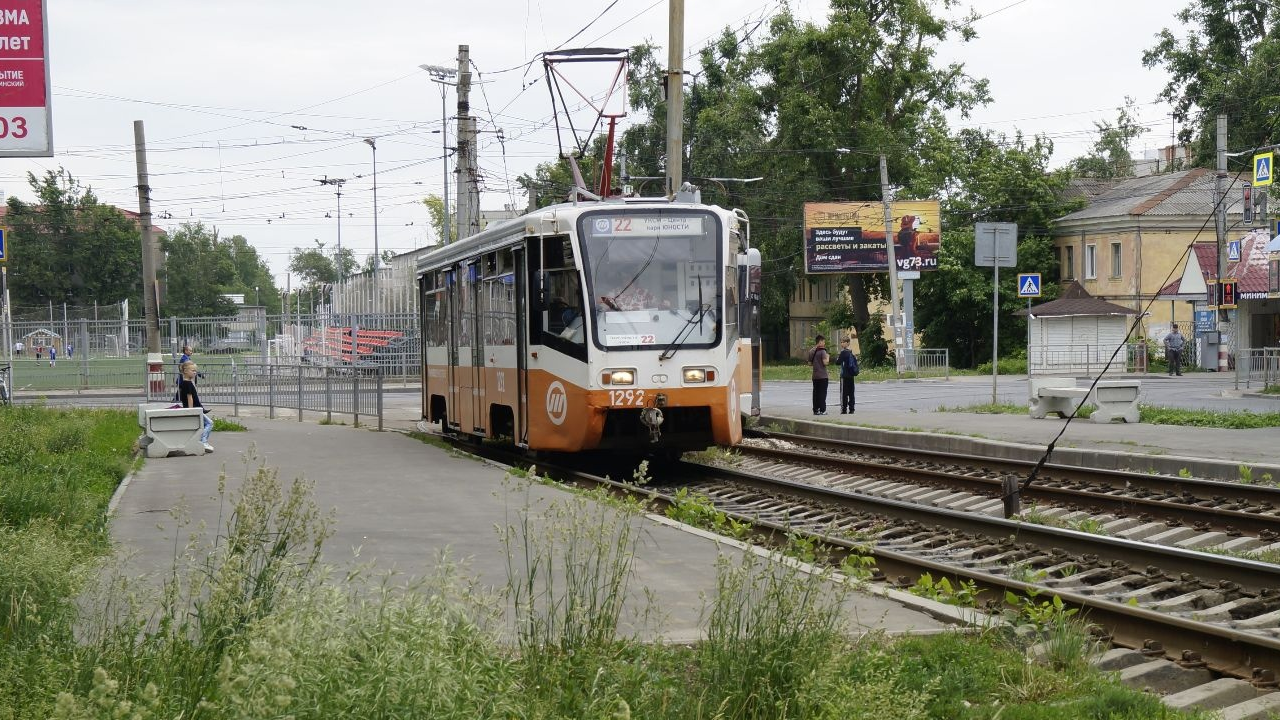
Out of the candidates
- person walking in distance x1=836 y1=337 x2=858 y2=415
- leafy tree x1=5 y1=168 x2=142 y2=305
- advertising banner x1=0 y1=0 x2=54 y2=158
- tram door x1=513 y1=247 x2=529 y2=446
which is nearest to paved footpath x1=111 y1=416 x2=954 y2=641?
tram door x1=513 y1=247 x2=529 y2=446

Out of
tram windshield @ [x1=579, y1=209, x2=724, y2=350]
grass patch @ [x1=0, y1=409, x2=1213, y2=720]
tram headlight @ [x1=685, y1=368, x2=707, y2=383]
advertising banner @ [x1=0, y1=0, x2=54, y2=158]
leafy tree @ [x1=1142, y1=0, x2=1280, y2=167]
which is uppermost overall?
leafy tree @ [x1=1142, y1=0, x2=1280, y2=167]

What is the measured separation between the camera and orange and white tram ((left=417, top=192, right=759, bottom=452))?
14.6 metres

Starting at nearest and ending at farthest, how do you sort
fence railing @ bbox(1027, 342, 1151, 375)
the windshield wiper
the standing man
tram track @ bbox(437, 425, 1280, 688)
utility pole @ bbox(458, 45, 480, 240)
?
1. tram track @ bbox(437, 425, 1280, 688)
2. the windshield wiper
3. utility pole @ bbox(458, 45, 480, 240)
4. the standing man
5. fence railing @ bbox(1027, 342, 1151, 375)

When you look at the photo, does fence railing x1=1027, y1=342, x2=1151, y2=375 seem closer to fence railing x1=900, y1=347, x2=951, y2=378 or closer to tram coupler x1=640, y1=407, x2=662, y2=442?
fence railing x1=900, y1=347, x2=951, y2=378

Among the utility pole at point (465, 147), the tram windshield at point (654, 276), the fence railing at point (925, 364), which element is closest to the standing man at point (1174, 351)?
the fence railing at point (925, 364)

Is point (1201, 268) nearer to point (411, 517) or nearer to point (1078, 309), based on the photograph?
point (1078, 309)

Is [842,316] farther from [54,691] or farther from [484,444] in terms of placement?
[54,691]

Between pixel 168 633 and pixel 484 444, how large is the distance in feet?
54.3

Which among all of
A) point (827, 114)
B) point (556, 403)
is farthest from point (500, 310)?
point (827, 114)

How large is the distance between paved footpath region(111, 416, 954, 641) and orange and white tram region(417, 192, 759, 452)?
125 cm

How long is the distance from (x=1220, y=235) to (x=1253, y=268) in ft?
8.28

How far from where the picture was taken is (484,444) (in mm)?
21641

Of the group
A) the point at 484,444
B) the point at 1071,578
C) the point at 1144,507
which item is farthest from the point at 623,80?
the point at 1071,578

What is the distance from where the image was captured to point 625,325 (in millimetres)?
14688
